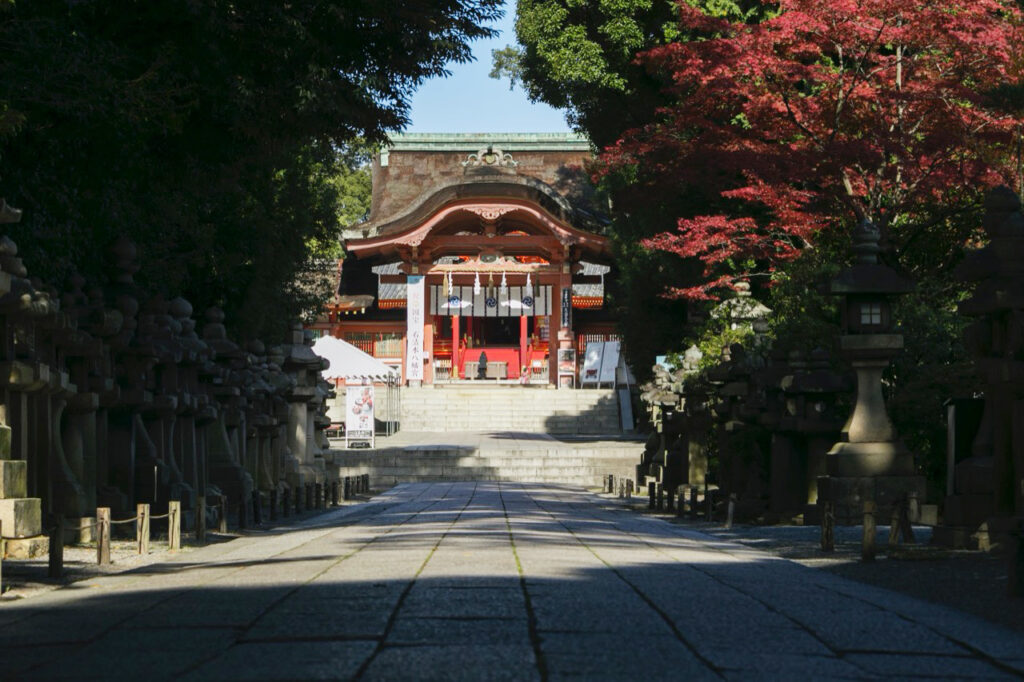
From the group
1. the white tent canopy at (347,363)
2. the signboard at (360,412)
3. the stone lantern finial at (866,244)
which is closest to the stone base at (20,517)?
the stone lantern finial at (866,244)

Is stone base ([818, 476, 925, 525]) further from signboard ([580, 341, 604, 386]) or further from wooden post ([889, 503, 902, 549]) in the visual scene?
signboard ([580, 341, 604, 386])

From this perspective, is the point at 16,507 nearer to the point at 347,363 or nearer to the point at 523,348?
the point at 347,363

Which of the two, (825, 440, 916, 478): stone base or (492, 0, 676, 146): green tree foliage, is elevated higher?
(492, 0, 676, 146): green tree foliage

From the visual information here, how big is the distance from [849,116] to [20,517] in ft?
47.7

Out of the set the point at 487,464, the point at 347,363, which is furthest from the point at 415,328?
the point at 487,464

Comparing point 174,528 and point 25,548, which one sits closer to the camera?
point 25,548

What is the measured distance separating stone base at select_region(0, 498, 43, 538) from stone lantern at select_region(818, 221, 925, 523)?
7108 mm

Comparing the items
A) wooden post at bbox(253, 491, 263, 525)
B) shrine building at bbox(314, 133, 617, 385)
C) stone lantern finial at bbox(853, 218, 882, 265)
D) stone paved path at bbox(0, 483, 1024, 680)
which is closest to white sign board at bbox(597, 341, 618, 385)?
shrine building at bbox(314, 133, 617, 385)

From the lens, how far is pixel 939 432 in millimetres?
14383

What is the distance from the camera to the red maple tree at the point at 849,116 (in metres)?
18.9

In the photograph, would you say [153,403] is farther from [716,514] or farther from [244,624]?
[244,624]

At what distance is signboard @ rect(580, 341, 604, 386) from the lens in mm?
42406

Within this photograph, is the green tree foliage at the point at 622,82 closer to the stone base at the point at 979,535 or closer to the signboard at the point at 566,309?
the signboard at the point at 566,309

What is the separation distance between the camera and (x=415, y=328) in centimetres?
4359
